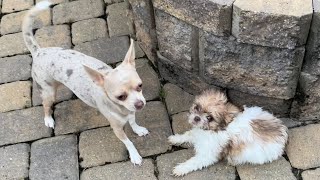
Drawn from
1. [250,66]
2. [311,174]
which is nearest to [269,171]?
[311,174]

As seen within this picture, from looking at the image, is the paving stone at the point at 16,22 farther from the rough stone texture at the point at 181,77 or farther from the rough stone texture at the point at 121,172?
the rough stone texture at the point at 121,172

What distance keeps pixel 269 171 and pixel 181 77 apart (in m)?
1.06

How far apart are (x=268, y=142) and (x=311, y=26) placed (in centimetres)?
90

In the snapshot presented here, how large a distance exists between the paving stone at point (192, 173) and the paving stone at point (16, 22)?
2.06 m

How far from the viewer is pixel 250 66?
131 inches

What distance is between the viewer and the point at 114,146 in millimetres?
3723

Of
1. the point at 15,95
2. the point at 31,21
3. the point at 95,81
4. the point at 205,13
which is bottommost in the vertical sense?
the point at 15,95

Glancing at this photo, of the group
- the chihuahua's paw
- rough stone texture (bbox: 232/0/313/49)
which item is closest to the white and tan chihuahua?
the chihuahua's paw

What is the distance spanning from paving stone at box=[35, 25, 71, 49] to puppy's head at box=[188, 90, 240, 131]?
5.81ft

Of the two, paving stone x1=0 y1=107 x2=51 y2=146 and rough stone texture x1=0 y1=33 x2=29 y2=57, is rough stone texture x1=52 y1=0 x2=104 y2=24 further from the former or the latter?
paving stone x1=0 y1=107 x2=51 y2=146

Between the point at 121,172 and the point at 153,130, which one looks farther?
the point at 153,130

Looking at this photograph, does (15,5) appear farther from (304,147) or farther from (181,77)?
(304,147)

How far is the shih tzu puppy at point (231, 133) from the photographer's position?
3.25 m

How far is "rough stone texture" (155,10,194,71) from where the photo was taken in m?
3.44
